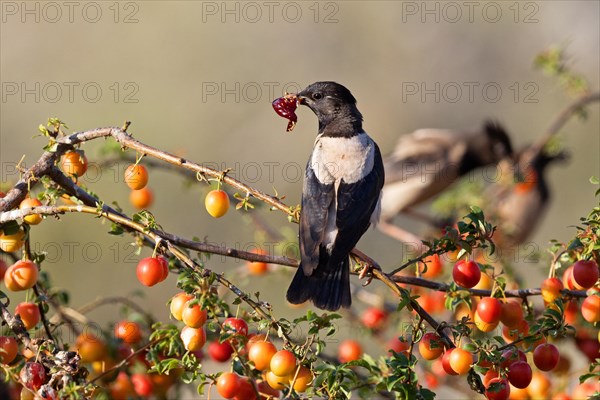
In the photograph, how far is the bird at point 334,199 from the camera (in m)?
2.87

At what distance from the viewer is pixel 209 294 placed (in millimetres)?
1965

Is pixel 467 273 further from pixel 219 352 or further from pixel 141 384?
pixel 141 384

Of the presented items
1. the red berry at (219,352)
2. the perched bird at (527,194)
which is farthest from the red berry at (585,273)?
the perched bird at (527,194)

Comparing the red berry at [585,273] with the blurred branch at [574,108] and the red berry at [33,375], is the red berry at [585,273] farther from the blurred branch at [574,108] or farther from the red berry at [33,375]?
the blurred branch at [574,108]

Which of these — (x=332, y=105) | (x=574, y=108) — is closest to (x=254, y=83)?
(x=574, y=108)

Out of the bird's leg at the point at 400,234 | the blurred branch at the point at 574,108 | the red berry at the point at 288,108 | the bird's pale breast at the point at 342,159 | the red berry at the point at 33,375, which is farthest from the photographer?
the bird's leg at the point at 400,234

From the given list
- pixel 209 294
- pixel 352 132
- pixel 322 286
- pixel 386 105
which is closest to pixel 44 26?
pixel 386 105

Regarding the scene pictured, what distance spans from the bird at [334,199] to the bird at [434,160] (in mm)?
3289

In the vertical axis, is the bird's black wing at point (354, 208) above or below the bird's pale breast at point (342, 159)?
below

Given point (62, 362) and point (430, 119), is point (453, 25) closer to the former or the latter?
point (430, 119)

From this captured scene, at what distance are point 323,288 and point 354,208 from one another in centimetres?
42

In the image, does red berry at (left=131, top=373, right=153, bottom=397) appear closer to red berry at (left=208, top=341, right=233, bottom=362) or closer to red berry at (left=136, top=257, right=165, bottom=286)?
red berry at (left=208, top=341, right=233, bottom=362)

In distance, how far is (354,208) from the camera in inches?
124

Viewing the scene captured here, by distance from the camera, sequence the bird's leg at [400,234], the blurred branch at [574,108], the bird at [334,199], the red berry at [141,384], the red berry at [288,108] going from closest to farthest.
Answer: the red berry at [141,384] → the bird at [334,199] → the red berry at [288,108] → the blurred branch at [574,108] → the bird's leg at [400,234]
